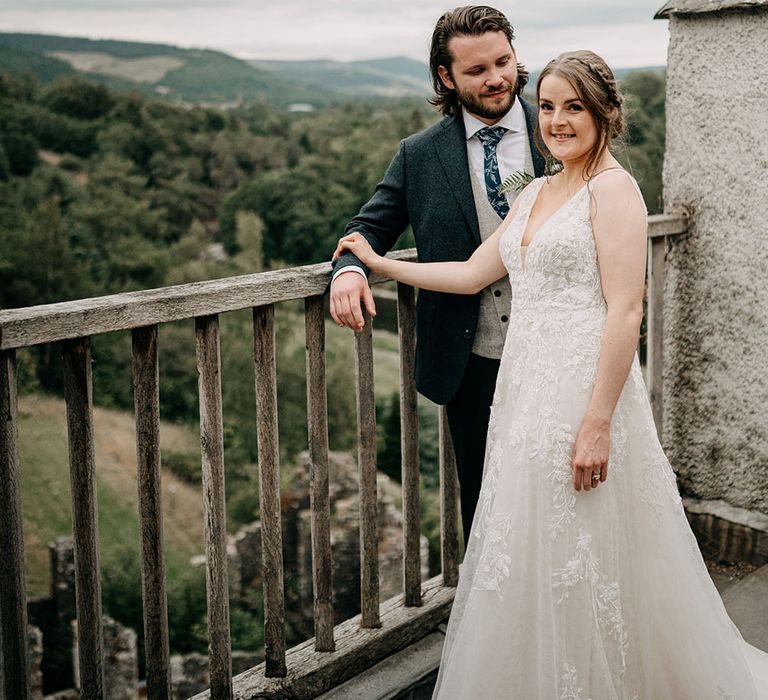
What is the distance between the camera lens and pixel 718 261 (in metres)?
3.05

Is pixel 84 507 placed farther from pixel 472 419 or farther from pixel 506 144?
pixel 506 144

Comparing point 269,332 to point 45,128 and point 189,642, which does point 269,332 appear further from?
point 45,128

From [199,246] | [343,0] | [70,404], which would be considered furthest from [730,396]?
[343,0]

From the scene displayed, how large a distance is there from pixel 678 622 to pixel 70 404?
4.94 ft

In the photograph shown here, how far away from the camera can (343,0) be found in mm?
93875

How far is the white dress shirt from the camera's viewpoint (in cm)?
244

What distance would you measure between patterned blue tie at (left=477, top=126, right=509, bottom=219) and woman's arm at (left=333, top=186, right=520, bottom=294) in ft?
0.47

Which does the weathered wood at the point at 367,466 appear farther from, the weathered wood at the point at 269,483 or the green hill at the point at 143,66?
the green hill at the point at 143,66

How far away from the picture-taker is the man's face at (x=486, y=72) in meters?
2.39

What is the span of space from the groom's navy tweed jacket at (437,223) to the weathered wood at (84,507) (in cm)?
81

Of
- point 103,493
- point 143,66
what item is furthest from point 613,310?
point 143,66

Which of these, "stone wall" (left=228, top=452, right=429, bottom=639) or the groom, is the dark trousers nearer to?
the groom

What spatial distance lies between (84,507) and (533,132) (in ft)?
5.12

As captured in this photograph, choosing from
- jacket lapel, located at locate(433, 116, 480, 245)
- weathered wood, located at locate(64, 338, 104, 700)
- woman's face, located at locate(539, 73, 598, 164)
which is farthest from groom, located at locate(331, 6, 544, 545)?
weathered wood, located at locate(64, 338, 104, 700)
